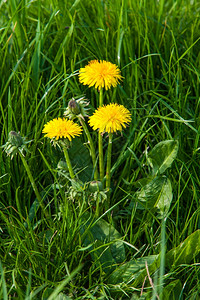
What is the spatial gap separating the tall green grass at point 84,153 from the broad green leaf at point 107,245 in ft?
0.08

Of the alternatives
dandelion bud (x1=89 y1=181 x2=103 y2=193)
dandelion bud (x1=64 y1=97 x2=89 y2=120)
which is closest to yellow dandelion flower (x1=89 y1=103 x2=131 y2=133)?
dandelion bud (x1=64 y1=97 x2=89 y2=120)

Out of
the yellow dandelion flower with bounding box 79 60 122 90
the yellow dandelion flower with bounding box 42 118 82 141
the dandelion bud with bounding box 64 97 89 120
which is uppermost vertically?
the yellow dandelion flower with bounding box 79 60 122 90

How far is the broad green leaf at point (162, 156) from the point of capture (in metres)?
1.50

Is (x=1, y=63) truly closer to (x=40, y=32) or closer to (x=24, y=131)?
(x=40, y=32)

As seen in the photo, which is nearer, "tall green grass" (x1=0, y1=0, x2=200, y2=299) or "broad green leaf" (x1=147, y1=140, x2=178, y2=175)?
"tall green grass" (x1=0, y1=0, x2=200, y2=299)

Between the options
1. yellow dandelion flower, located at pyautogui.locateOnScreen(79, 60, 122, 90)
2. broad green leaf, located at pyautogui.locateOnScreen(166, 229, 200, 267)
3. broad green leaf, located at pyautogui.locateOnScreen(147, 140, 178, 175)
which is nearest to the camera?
broad green leaf, located at pyautogui.locateOnScreen(166, 229, 200, 267)

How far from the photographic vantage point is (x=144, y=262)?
51.1 inches

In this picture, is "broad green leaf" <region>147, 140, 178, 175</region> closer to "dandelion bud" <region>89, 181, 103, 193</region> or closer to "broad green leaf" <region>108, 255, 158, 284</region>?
"dandelion bud" <region>89, 181, 103, 193</region>

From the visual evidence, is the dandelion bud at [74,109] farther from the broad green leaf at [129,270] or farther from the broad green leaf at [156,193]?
the broad green leaf at [129,270]

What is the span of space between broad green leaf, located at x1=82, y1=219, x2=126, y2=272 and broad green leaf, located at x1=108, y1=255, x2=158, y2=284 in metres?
0.03

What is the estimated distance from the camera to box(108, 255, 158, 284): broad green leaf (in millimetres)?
1276

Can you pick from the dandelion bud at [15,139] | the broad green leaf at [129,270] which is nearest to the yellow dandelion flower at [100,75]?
the dandelion bud at [15,139]

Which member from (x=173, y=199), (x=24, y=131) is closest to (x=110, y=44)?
(x=24, y=131)

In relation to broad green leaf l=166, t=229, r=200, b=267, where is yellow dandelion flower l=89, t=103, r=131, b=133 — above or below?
above
